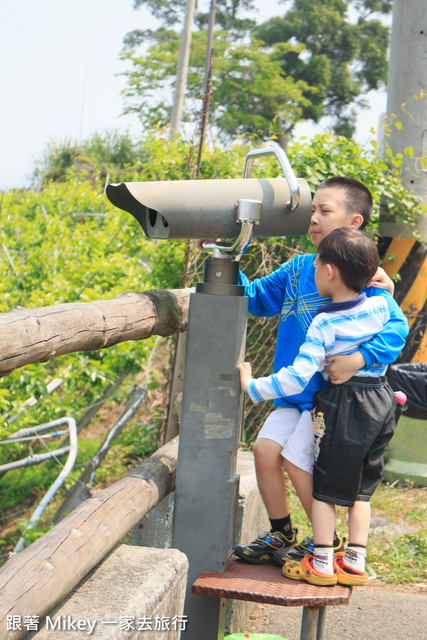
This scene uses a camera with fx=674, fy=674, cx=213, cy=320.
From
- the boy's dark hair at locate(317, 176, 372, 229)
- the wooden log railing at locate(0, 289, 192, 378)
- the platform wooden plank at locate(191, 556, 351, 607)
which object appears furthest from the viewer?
the boy's dark hair at locate(317, 176, 372, 229)

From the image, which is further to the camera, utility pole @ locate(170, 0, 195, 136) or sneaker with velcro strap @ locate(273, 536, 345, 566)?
utility pole @ locate(170, 0, 195, 136)

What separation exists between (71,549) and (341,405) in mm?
877

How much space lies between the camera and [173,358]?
3520 millimetres

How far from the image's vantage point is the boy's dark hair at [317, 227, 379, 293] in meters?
1.95

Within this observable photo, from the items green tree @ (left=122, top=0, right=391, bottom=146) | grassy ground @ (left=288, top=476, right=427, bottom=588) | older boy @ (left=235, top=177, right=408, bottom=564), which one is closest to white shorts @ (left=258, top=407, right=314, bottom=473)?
older boy @ (left=235, top=177, right=408, bottom=564)

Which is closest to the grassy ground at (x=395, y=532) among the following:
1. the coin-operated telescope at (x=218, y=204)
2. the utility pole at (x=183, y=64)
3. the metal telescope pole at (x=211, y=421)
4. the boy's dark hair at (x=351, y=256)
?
the metal telescope pole at (x=211, y=421)

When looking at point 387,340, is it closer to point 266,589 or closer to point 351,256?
point 351,256

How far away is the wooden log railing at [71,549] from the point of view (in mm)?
1323

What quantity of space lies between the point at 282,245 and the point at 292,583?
8.82 feet

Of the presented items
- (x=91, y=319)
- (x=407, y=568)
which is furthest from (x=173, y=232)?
(x=407, y=568)

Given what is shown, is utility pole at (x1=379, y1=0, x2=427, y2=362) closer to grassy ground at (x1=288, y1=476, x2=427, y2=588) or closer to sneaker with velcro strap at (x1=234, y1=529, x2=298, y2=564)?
grassy ground at (x1=288, y1=476, x2=427, y2=588)

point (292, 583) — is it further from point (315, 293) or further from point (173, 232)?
point (173, 232)

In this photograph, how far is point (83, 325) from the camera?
1.74 metres

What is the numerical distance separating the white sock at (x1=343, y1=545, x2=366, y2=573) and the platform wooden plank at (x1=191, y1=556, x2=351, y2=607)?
61 millimetres
